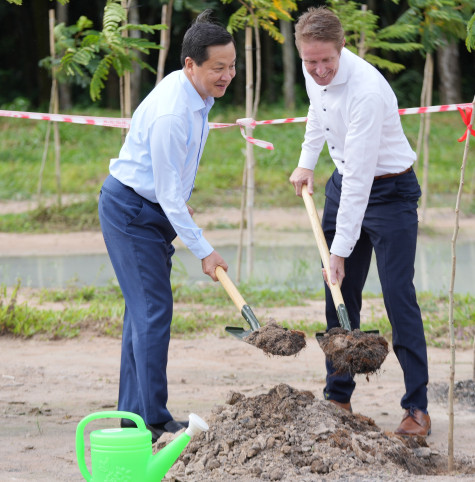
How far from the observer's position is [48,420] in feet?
15.4

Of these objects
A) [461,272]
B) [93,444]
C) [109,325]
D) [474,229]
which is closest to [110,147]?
[474,229]

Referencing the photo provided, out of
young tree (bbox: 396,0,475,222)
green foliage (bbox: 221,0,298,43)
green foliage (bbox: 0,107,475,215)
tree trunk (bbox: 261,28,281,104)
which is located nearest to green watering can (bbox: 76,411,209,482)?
green foliage (bbox: 221,0,298,43)

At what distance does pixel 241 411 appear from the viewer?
4.02 metres

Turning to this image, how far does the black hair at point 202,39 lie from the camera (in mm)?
3764

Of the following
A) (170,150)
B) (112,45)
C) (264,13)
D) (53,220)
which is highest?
(264,13)

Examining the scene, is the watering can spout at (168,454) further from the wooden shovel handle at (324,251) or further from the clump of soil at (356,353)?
the wooden shovel handle at (324,251)

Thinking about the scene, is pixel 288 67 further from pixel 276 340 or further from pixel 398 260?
pixel 276 340

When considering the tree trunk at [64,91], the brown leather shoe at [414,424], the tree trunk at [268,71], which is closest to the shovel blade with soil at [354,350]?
the brown leather shoe at [414,424]

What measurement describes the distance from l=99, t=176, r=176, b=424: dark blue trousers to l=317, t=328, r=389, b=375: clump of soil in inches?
30.9

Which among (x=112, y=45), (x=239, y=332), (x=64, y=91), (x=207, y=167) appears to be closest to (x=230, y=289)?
(x=239, y=332)

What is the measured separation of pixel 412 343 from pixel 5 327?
3.60m

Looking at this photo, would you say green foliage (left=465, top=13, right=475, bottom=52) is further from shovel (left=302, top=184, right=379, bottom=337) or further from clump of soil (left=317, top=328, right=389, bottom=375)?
clump of soil (left=317, top=328, right=389, bottom=375)

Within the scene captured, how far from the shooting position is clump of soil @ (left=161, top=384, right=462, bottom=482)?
3.61 meters

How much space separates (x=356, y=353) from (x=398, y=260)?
66 centimetres
